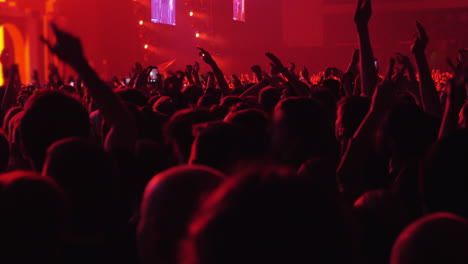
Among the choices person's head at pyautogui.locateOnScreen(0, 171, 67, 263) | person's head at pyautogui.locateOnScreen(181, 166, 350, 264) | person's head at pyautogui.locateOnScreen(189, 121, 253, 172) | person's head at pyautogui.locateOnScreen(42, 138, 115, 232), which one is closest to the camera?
person's head at pyautogui.locateOnScreen(181, 166, 350, 264)

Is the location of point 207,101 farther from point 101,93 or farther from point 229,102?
point 101,93

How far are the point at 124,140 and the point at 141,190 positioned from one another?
0.28m

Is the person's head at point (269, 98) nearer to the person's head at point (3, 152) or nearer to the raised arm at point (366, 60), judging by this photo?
the raised arm at point (366, 60)

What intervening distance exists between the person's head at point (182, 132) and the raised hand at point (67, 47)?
592mm

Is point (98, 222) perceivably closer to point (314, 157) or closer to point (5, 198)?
point (5, 198)

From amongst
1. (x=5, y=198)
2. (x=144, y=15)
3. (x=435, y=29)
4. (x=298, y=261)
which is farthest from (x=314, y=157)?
(x=435, y=29)

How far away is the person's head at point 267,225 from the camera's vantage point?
107 cm

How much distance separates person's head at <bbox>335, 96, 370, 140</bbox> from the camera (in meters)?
3.54

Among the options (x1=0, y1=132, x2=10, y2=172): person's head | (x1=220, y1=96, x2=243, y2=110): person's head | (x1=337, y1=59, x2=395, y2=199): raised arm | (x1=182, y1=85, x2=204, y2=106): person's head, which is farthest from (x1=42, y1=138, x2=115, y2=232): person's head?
(x1=182, y1=85, x2=204, y2=106): person's head

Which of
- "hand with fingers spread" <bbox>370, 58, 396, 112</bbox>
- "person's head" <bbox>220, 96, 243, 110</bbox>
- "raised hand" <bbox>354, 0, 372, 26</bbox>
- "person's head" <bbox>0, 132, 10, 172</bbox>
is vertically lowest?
"person's head" <bbox>0, 132, 10, 172</bbox>

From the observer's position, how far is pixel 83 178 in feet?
7.20

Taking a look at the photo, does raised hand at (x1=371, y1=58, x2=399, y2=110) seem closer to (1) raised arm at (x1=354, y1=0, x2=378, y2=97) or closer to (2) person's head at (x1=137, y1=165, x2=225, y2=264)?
(2) person's head at (x1=137, y1=165, x2=225, y2=264)

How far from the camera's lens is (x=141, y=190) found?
2.91 m

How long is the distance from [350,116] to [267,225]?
2557mm
